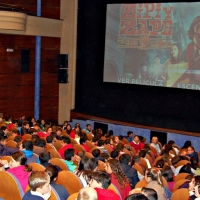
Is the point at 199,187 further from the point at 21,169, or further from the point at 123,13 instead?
the point at 123,13

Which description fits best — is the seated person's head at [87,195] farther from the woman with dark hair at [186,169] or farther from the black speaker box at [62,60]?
the black speaker box at [62,60]

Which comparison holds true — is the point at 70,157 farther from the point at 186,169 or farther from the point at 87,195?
the point at 87,195

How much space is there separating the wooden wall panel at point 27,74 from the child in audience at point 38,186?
1050cm

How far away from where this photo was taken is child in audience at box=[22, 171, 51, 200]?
4.00 m

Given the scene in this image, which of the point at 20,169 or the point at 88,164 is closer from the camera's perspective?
the point at 20,169

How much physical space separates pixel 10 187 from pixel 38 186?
109 cm

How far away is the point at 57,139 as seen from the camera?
941 cm

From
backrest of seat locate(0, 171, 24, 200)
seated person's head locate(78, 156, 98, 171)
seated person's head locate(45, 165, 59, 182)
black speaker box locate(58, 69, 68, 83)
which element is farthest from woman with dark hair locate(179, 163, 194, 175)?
black speaker box locate(58, 69, 68, 83)

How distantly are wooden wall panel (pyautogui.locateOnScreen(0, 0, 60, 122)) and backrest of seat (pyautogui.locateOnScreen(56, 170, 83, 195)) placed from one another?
9.26 meters

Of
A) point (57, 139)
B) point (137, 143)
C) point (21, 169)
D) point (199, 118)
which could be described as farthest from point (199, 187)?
point (199, 118)

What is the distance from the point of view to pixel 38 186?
4.00m

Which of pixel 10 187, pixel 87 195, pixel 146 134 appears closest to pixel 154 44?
Answer: pixel 146 134

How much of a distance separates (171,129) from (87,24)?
4.58 m

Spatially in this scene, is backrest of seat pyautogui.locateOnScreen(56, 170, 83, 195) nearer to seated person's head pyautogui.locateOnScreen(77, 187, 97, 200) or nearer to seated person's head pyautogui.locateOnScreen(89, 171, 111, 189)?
seated person's head pyautogui.locateOnScreen(89, 171, 111, 189)
